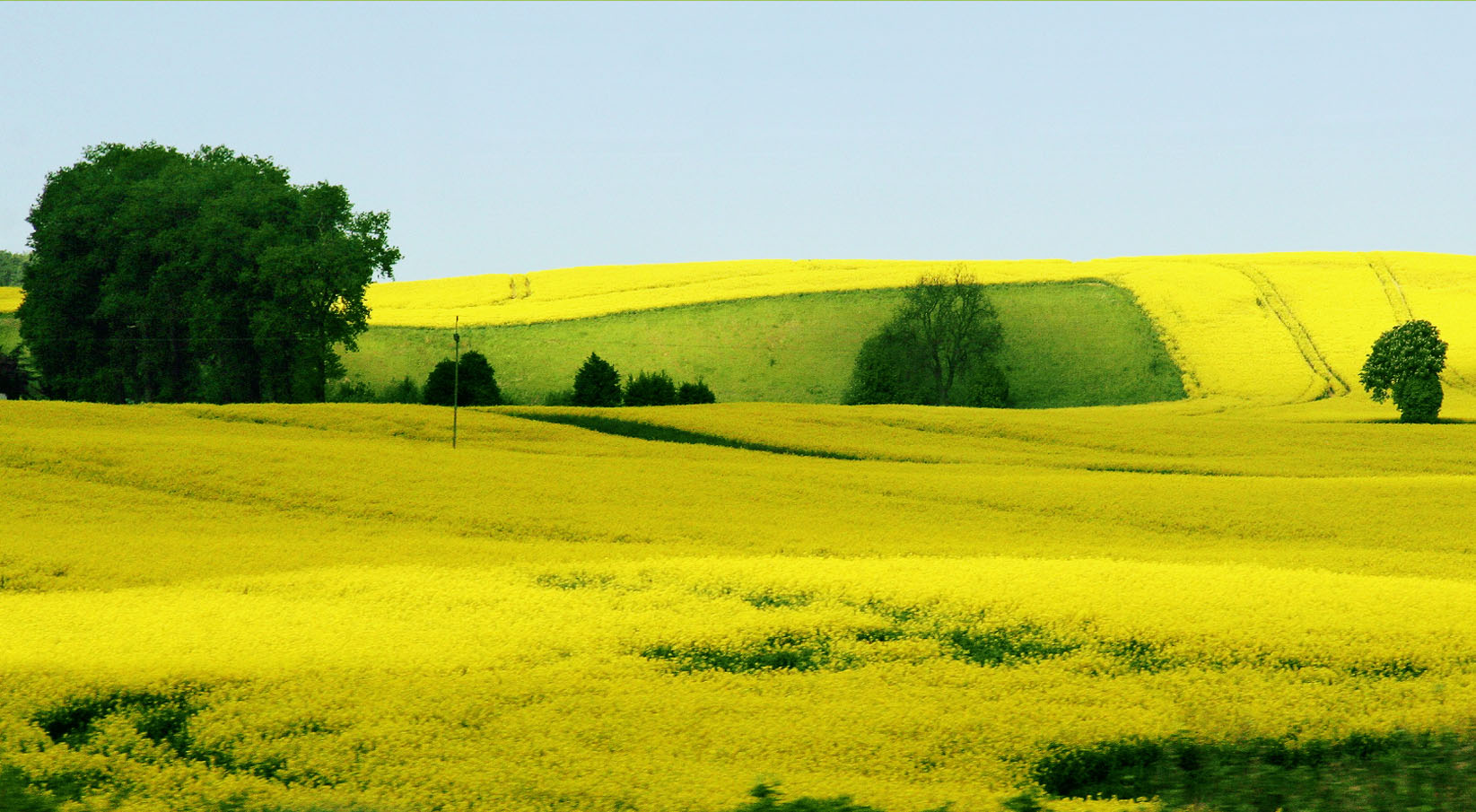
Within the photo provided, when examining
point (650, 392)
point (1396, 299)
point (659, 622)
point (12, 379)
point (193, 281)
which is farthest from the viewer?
point (1396, 299)

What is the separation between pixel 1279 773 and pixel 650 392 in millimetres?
49251

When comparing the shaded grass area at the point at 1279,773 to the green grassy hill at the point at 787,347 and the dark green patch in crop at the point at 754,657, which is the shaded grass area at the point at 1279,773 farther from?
the green grassy hill at the point at 787,347

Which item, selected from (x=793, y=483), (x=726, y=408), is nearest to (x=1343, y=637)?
(x=793, y=483)

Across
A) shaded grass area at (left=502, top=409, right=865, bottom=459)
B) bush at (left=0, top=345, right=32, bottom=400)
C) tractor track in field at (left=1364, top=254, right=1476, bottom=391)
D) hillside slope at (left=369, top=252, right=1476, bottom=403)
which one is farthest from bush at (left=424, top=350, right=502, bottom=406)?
tractor track in field at (left=1364, top=254, right=1476, bottom=391)

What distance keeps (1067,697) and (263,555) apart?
37.0 ft

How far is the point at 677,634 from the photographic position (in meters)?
11.6

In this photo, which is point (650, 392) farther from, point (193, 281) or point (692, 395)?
point (193, 281)

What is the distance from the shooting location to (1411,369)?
5200 cm

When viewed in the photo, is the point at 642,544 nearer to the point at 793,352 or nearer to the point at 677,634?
the point at 677,634

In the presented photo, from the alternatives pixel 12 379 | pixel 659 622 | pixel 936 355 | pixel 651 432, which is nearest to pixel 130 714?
pixel 659 622

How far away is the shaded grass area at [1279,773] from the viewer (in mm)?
7141

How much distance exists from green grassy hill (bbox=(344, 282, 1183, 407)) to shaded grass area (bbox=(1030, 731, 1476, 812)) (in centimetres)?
5843

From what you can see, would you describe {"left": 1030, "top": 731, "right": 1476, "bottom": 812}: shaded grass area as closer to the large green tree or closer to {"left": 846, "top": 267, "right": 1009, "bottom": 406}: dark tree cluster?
the large green tree

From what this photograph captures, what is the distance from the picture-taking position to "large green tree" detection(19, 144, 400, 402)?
170ft
